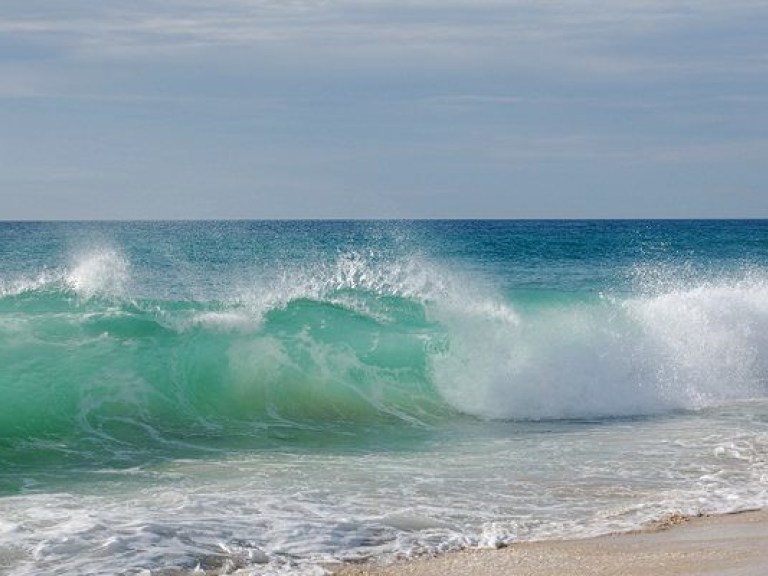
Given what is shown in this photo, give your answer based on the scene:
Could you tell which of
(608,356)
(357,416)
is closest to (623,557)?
(357,416)

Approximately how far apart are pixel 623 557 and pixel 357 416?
625 centimetres

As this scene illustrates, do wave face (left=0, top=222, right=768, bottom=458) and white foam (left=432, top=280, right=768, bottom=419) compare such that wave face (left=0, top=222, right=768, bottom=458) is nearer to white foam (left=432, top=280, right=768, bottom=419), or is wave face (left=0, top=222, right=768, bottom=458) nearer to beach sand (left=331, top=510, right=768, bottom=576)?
Answer: white foam (left=432, top=280, right=768, bottom=419)

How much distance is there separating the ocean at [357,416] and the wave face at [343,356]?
4 cm

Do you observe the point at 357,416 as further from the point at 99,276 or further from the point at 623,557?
the point at 623,557

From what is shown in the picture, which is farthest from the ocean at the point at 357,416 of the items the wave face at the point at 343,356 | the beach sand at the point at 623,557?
the beach sand at the point at 623,557

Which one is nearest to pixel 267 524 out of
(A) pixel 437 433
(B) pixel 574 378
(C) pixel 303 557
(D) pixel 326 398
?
(C) pixel 303 557

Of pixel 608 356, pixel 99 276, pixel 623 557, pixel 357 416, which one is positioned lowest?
pixel 623 557

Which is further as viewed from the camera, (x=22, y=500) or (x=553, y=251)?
(x=553, y=251)

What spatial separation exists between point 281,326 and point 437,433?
434cm

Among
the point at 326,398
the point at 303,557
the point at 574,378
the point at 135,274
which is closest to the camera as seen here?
the point at 303,557

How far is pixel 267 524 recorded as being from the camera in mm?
7801

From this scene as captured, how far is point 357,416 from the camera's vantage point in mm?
13156

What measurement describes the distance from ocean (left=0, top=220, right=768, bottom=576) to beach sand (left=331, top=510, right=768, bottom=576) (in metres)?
0.23

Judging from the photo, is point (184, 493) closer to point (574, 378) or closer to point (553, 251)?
point (574, 378)
